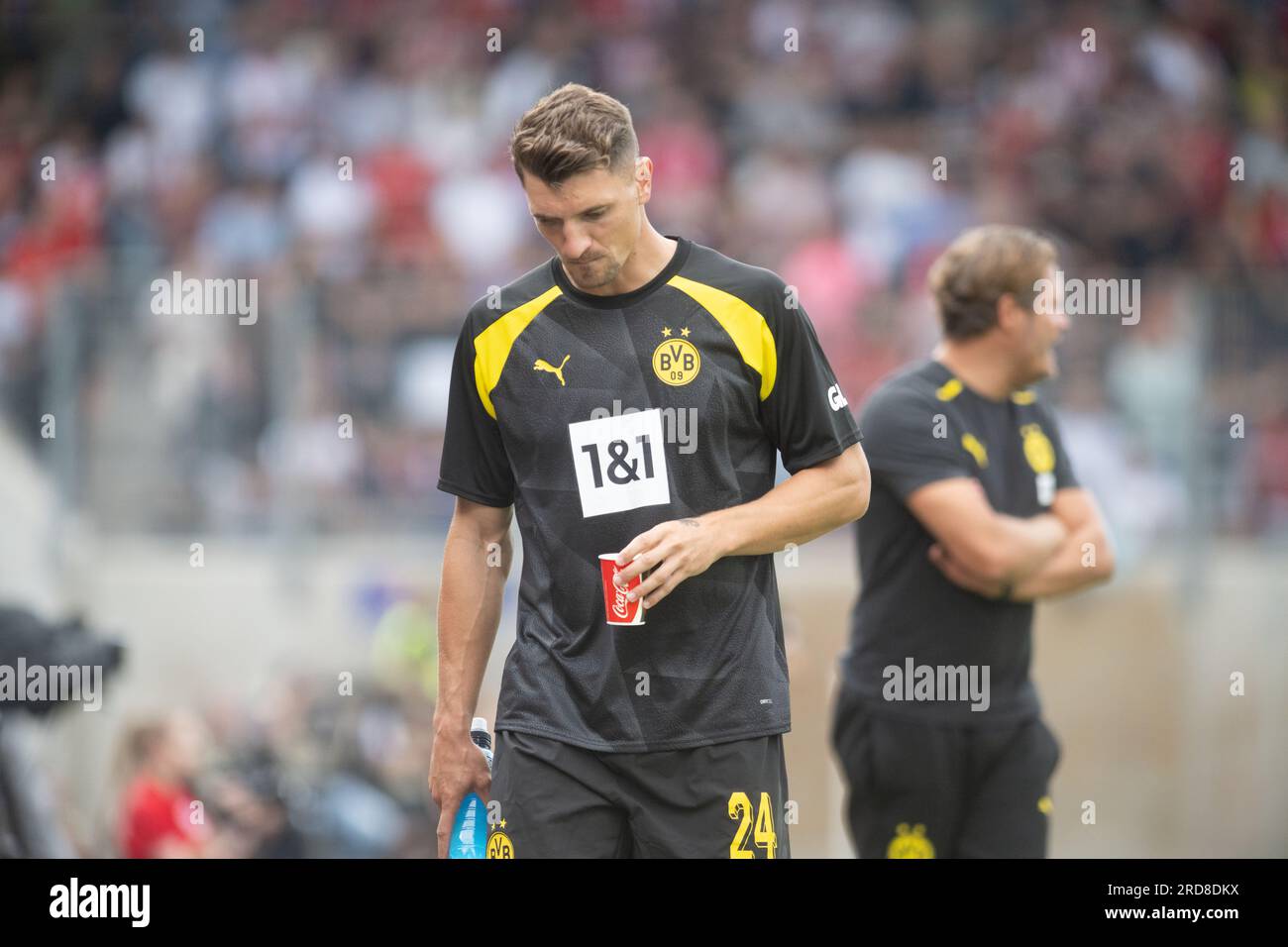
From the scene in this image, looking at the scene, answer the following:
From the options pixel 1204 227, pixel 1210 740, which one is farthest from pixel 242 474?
pixel 1204 227

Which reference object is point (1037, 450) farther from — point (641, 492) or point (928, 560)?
point (641, 492)

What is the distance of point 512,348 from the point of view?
12.9 feet

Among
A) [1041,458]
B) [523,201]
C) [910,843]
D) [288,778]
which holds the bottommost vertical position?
[288,778]

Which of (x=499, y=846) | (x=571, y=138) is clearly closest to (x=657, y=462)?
(x=571, y=138)

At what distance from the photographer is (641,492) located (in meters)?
3.80

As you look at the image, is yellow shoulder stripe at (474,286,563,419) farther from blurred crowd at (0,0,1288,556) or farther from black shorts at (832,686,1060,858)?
blurred crowd at (0,0,1288,556)

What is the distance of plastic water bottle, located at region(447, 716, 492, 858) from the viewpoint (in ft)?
13.0

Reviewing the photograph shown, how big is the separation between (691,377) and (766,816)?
1.09m

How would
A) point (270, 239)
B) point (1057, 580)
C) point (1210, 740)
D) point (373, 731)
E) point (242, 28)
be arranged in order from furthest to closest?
point (242, 28)
point (270, 239)
point (1210, 740)
point (373, 731)
point (1057, 580)

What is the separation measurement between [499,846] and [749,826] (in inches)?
24.5

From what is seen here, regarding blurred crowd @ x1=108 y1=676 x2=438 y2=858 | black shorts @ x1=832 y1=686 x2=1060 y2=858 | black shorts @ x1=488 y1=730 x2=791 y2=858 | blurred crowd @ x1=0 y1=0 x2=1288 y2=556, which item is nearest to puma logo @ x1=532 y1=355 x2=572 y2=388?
black shorts @ x1=488 y1=730 x2=791 y2=858

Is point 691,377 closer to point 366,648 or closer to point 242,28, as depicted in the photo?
point 366,648

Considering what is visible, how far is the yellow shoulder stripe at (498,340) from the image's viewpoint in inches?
155

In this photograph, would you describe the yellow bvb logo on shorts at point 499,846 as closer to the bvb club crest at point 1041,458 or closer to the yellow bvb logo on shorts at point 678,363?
the yellow bvb logo on shorts at point 678,363
